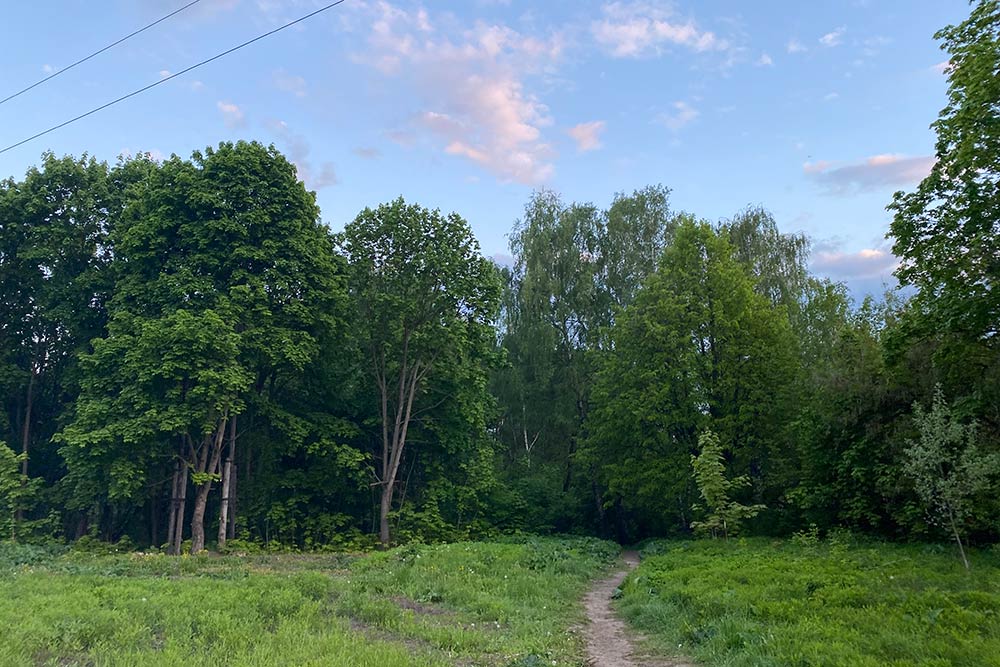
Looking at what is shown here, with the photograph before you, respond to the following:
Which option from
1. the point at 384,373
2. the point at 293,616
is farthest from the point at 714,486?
the point at 384,373

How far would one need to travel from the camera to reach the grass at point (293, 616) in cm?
736

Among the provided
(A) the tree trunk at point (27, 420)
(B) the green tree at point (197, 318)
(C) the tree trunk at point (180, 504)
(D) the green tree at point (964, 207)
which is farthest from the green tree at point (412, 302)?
(D) the green tree at point (964, 207)

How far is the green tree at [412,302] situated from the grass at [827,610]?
17.5 meters

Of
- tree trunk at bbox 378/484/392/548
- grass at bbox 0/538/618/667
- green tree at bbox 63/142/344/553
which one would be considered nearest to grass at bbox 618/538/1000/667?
grass at bbox 0/538/618/667

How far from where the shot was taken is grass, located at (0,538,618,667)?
24.2ft

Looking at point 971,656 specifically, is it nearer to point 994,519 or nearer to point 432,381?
point 994,519

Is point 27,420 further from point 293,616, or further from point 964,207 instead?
point 964,207

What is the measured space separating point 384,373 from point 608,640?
2273cm

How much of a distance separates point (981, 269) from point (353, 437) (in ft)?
87.7

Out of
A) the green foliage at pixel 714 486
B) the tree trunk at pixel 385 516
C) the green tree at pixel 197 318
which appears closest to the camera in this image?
the green foliage at pixel 714 486

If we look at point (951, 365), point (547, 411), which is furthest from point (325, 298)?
point (951, 365)

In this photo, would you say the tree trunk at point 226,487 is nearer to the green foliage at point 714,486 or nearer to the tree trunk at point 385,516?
the tree trunk at point 385,516

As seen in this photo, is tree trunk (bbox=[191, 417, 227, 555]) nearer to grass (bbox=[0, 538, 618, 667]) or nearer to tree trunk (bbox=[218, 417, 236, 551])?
tree trunk (bbox=[218, 417, 236, 551])

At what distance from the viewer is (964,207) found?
1437 centimetres
